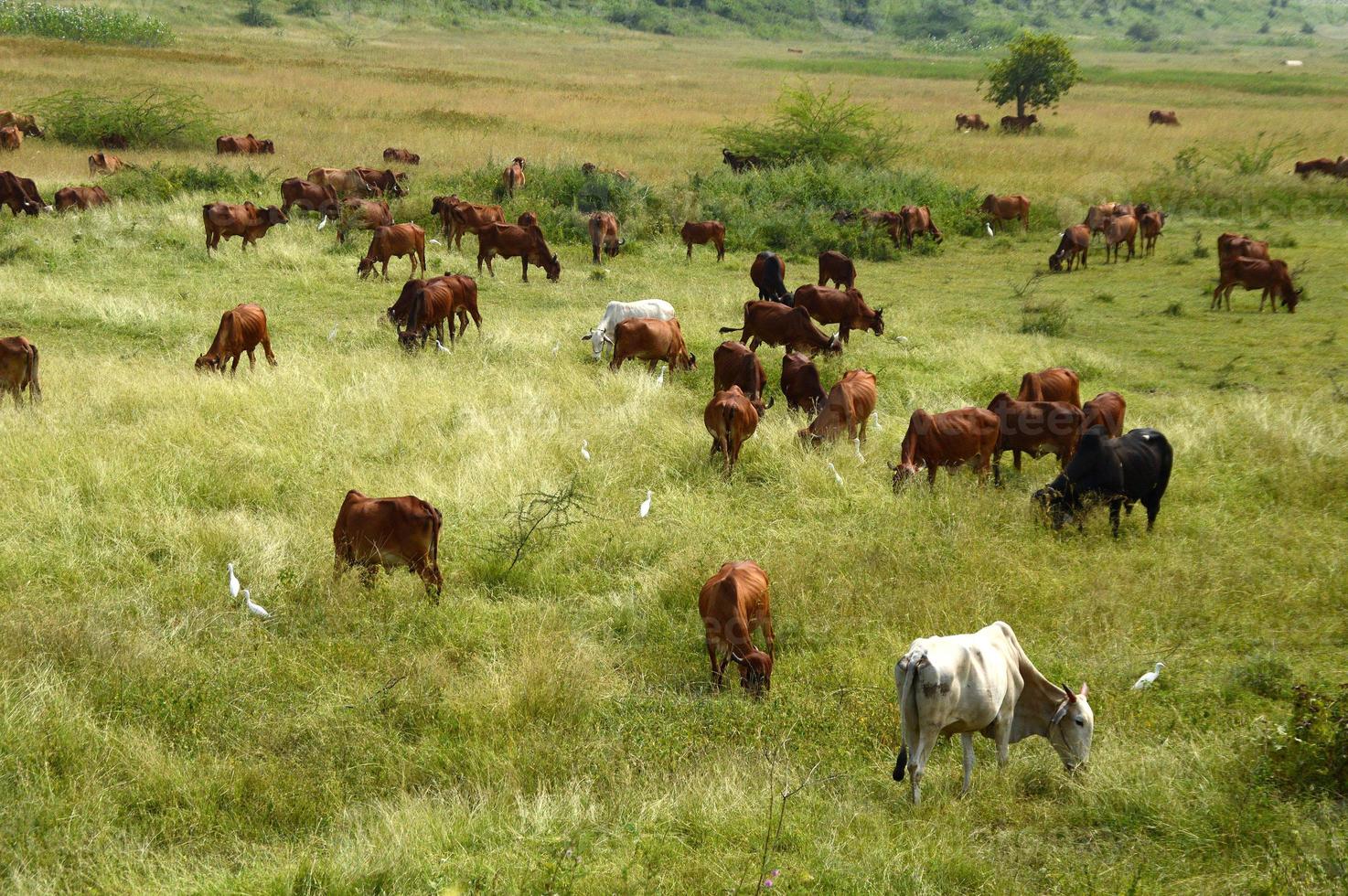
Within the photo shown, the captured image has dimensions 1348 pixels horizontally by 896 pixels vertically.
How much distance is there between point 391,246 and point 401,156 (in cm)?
1084

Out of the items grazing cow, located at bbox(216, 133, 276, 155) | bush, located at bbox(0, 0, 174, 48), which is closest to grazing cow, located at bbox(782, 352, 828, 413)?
grazing cow, located at bbox(216, 133, 276, 155)

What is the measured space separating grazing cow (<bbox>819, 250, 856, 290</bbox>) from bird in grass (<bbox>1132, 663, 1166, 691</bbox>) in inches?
Answer: 494

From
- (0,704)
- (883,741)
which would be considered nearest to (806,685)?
(883,741)

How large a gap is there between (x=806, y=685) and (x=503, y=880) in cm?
259

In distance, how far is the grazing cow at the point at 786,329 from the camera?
13.7m

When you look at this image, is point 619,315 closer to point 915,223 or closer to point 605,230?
point 605,230

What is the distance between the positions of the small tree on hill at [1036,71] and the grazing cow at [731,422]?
34.8m

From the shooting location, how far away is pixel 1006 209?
24562 millimetres

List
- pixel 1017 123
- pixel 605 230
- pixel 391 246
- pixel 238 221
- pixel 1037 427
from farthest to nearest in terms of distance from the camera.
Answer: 1. pixel 1017 123
2. pixel 605 230
3. pixel 238 221
4. pixel 391 246
5. pixel 1037 427

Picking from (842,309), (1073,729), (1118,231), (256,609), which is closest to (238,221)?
(842,309)

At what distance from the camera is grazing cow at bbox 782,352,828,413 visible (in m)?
11.6

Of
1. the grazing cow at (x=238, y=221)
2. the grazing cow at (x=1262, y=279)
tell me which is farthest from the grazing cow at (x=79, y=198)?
the grazing cow at (x=1262, y=279)

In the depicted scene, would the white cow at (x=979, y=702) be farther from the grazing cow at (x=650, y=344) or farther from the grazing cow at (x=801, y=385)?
the grazing cow at (x=650, y=344)

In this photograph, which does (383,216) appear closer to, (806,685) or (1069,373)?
(1069,373)
